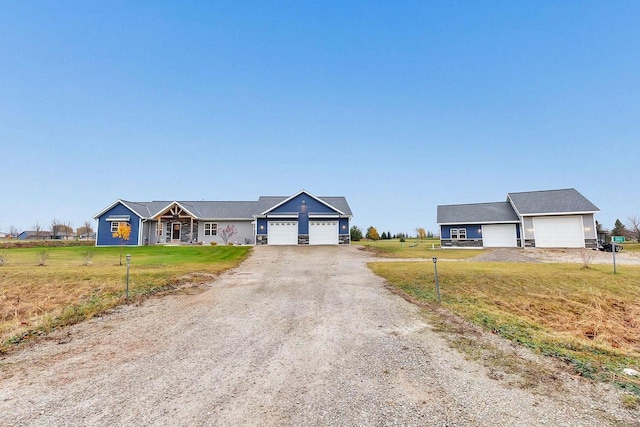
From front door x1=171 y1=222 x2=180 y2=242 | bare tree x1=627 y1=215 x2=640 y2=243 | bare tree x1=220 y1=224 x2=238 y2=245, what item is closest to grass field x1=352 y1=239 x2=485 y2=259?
bare tree x1=220 y1=224 x2=238 y2=245

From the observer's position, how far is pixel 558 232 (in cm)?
2783

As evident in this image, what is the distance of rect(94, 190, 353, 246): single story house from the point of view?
1171 inches

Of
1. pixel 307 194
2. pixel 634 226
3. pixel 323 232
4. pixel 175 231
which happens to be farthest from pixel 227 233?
pixel 634 226

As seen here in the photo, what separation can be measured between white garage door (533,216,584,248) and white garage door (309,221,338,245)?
20.5 m

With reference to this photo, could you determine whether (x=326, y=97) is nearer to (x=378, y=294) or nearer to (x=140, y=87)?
(x=140, y=87)

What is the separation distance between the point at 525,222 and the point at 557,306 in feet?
79.2

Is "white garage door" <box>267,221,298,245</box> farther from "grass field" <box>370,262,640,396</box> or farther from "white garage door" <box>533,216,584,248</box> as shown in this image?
"white garage door" <box>533,216,584,248</box>

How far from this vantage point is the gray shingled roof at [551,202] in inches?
1082

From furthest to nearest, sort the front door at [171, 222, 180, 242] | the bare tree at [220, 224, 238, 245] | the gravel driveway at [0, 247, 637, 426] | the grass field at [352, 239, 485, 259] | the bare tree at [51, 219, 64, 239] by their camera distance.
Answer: the bare tree at [51, 219, 64, 239]
the front door at [171, 222, 180, 242]
the bare tree at [220, 224, 238, 245]
the grass field at [352, 239, 485, 259]
the gravel driveway at [0, 247, 637, 426]

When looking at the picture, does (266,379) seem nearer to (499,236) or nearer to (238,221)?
(238,221)

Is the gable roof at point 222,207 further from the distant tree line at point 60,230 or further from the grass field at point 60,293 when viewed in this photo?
the distant tree line at point 60,230

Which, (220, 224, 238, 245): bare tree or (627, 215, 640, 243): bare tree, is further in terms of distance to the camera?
(627, 215, 640, 243): bare tree

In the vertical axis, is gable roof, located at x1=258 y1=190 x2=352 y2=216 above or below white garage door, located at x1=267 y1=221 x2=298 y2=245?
above

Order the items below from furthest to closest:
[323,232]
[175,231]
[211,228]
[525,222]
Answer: [175,231], [211,228], [323,232], [525,222]
